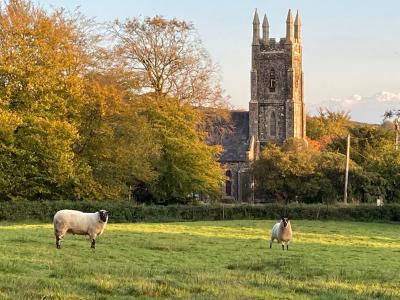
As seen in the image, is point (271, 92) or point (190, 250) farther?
point (271, 92)

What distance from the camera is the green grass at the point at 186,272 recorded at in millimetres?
10969

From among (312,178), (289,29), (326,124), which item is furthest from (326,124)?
(312,178)

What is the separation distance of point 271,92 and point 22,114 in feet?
192

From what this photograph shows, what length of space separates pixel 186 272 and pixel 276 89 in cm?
8480

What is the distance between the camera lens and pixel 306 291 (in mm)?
12031

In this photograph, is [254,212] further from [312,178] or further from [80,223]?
[80,223]

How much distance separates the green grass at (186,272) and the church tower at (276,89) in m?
68.2

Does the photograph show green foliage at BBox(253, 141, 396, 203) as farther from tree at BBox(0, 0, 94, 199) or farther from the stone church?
tree at BBox(0, 0, 94, 199)

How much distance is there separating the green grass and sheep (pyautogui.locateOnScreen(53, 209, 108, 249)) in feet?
1.83

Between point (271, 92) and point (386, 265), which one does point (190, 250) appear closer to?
point (386, 265)

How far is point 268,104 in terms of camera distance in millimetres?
97375

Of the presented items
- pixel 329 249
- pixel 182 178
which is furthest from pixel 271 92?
pixel 329 249

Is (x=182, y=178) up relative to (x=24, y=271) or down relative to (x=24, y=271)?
up

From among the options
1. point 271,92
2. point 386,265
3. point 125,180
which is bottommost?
point 386,265
